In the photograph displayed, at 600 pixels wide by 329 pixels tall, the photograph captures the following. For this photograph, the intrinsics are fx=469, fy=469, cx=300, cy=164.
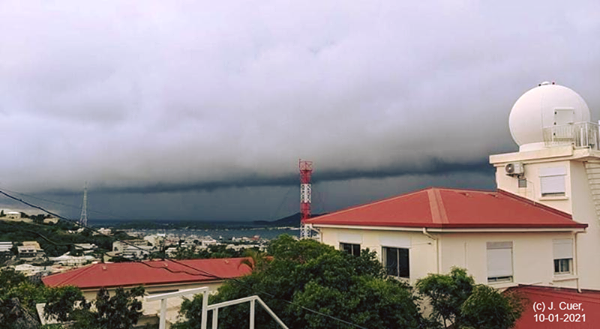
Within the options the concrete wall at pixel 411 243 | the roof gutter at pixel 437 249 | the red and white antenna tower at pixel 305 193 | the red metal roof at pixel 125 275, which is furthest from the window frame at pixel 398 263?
the red and white antenna tower at pixel 305 193

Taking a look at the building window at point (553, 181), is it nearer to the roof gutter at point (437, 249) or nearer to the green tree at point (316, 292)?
the roof gutter at point (437, 249)

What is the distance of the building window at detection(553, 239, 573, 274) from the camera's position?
16.5 metres

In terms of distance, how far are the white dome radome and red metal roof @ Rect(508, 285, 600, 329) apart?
714 centimetres

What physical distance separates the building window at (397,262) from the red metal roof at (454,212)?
→ 0.97 m

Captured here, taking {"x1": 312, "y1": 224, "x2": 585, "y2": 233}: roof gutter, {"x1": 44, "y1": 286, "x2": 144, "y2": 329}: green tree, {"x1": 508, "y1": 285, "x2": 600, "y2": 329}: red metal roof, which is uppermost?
{"x1": 312, "y1": 224, "x2": 585, "y2": 233}: roof gutter

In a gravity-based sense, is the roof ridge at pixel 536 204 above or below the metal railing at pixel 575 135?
below

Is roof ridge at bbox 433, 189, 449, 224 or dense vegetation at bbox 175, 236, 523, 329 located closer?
dense vegetation at bbox 175, 236, 523, 329

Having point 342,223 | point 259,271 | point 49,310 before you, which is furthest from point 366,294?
point 49,310

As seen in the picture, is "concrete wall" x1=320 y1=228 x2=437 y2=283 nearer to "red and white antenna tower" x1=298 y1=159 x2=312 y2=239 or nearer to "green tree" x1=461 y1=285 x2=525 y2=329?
"green tree" x1=461 y1=285 x2=525 y2=329

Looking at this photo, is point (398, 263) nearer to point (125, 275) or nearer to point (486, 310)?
point (486, 310)

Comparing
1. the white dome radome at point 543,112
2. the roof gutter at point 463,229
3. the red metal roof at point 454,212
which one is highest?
the white dome radome at point 543,112

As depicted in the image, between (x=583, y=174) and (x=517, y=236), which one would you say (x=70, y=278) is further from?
(x=583, y=174)

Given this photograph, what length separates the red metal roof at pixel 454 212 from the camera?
14766 millimetres

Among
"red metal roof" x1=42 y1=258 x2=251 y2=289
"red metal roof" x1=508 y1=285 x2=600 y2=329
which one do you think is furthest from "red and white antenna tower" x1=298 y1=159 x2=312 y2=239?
"red metal roof" x1=508 y1=285 x2=600 y2=329
